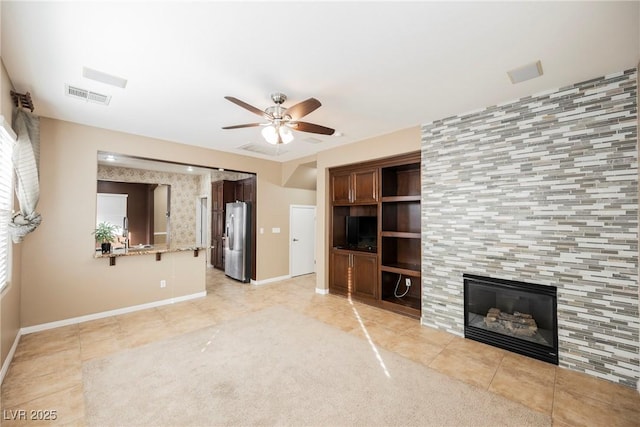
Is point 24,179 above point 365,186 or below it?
below

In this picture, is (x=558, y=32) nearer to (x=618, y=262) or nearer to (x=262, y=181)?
(x=618, y=262)

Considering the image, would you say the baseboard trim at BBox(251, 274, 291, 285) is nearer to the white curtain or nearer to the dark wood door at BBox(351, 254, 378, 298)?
the dark wood door at BBox(351, 254, 378, 298)

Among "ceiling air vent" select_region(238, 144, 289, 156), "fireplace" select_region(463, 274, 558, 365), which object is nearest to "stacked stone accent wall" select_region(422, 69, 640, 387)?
"fireplace" select_region(463, 274, 558, 365)

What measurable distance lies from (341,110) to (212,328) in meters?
3.28

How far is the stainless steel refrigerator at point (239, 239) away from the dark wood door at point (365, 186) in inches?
98.9

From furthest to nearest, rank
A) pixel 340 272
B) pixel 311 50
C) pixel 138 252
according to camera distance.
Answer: pixel 340 272
pixel 138 252
pixel 311 50

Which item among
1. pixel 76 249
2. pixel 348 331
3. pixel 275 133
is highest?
pixel 275 133

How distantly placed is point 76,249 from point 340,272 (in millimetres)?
4056

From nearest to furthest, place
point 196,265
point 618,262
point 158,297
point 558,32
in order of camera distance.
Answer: point 558,32 → point 618,262 → point 158,297 → point 196,265

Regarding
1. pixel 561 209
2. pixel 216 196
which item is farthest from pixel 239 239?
pixel 561 209

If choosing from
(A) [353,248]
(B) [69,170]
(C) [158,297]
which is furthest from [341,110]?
(C) [158,297]

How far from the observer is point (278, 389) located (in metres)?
2.33

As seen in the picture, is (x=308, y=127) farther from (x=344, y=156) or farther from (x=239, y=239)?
(x=239, y=239)

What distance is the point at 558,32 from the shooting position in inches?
76.0
